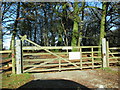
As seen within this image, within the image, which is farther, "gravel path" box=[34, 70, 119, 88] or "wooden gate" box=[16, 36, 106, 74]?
"wooden gate" box=[16, 36, 106, 74]

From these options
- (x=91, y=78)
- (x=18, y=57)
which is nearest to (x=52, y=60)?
(x=18, y=57)

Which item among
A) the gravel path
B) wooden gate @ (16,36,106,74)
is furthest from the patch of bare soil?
wooden gate @ (16,36,106,74)

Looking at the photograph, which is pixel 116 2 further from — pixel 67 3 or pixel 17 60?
pixel 17 60

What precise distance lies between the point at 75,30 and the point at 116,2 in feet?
17.9

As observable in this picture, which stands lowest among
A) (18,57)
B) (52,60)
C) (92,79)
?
(92,79)

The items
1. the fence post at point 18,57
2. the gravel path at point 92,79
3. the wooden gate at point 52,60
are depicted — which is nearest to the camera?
the gravel path at point 92,79

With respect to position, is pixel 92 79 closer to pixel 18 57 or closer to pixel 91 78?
pixel 91 78

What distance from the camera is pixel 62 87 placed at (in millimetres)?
4086

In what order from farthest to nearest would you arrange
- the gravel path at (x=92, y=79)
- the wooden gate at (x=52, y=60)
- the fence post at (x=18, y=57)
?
the wooden gate at (x=52, y=60), the fence post at (x=18, y=57), the gravel path at (x=92, y=79)

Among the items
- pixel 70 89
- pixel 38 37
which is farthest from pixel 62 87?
pixel 38 37

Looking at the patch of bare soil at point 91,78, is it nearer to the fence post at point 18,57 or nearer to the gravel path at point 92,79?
the gravel path at point 92,79

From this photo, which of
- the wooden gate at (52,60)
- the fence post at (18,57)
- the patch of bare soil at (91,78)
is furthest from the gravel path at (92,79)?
the fence post at (18,57)

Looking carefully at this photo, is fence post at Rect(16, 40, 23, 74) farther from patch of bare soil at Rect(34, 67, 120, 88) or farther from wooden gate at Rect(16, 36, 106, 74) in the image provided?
patch of bare soil at Rect(34, 67, 120, 88)

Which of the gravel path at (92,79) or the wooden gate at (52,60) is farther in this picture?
the wooden gate at (52,60)
